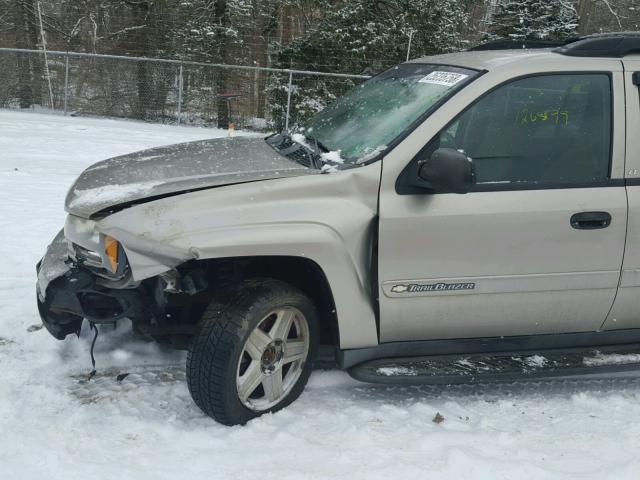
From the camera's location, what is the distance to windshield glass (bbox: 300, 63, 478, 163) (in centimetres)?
331

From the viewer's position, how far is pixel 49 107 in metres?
15.7

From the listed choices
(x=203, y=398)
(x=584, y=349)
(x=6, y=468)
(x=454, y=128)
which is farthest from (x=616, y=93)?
(x=6, y=468)

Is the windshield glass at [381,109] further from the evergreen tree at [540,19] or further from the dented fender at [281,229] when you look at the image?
the evergreen tree at [540,19]

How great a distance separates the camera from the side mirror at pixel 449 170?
117 inches

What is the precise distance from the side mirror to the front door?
0.13m

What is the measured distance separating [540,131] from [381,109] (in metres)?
0.91

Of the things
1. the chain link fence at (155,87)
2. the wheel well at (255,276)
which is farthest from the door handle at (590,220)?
the chain link fence at (155,87)

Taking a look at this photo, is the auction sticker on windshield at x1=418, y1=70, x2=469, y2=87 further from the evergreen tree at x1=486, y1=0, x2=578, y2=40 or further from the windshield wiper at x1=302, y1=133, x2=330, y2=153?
the evergreen tree at x1=486, y1=0, x2=578, y2=40

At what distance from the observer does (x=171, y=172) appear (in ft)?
10.9

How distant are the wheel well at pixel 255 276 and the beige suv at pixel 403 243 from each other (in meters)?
0.01

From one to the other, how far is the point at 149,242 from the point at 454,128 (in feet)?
5.49

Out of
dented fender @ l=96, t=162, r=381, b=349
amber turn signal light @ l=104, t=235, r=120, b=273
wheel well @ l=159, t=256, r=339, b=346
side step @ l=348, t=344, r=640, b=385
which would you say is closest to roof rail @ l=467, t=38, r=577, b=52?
dented fender @ l=96, t=162, r=381, b=349

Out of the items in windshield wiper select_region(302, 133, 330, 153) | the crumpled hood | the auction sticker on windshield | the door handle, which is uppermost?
the auction sticker on windshield

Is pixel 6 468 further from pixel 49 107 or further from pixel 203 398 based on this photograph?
pixel 49 107
